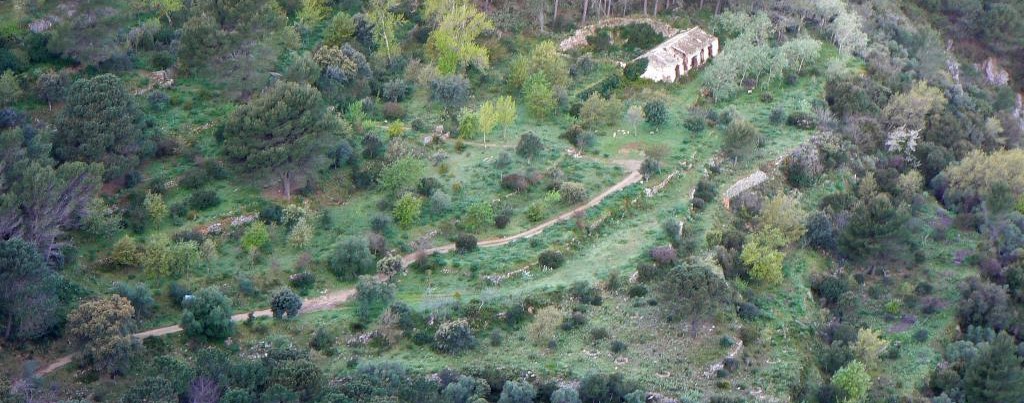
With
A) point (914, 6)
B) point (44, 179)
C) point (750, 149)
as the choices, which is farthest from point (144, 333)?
point (914, 6)

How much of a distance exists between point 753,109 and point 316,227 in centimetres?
3836

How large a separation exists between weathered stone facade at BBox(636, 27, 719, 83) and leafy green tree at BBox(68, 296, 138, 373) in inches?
1965

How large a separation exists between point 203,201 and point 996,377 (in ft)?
165

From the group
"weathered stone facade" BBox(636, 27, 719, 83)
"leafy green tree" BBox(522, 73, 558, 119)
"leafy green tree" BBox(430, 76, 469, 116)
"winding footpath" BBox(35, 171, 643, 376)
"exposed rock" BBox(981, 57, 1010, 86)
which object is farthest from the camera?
"exposed rock" BBox(981, 57, 1010, 86)

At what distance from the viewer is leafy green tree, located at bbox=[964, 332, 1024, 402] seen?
85.8 m

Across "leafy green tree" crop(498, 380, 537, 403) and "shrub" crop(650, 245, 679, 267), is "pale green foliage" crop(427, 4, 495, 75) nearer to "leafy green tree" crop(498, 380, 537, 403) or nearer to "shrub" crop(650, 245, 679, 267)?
"shrub" crop(650, 245, 679, 267)

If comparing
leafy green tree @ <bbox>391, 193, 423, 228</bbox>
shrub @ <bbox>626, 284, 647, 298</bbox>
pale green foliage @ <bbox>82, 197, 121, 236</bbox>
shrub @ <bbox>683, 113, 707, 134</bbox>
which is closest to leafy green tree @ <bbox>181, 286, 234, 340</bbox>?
pale green foliage @ <bbox>82, 197, 121, 236</bbox>

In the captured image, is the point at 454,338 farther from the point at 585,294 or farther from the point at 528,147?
the point at 528,147

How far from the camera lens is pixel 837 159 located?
10825 cm

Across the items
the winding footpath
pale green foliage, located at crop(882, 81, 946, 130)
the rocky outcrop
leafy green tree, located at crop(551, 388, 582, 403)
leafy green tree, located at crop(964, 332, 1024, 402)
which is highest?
the rocky outcrop

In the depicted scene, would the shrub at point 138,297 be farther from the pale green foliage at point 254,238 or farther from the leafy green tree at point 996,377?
the leafy green tree at point 996,377

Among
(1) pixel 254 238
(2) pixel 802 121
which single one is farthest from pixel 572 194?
(2) pixel 802 121

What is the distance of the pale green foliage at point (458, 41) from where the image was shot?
366ft

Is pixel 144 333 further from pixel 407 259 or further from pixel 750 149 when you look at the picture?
pixel 750 149
